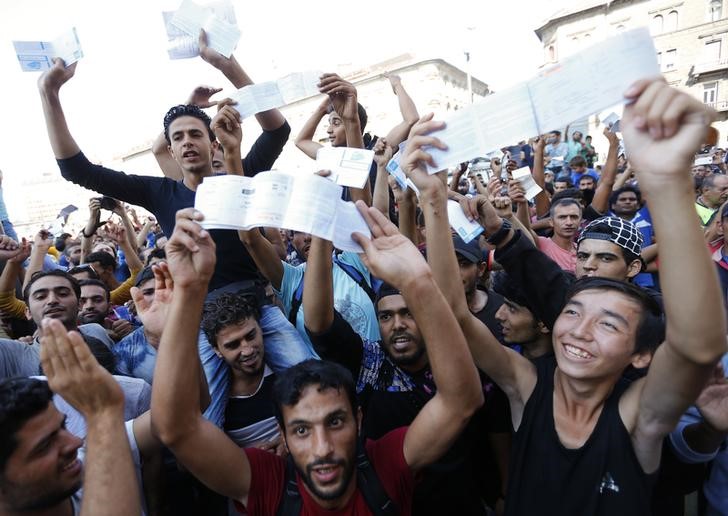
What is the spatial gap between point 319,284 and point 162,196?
1.37 meters

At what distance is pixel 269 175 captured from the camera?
4.71 feet

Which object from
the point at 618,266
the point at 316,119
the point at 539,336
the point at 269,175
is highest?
the point at 316,119

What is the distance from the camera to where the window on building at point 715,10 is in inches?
1179

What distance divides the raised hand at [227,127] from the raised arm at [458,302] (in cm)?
102

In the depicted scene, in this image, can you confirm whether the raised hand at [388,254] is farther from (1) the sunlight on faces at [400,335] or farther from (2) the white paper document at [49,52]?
(2) the white paper document at [49,52]

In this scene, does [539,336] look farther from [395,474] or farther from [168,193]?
[168,193]

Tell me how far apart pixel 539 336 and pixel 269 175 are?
1.72 metres

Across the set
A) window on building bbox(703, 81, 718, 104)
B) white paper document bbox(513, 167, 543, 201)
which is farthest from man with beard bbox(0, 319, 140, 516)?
window on building bbox(703, 81, 718, 104)

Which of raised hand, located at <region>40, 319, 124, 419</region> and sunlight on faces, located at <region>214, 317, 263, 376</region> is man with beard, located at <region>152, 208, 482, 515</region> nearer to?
raised hand, located at <region>40, 319, 124, 419</region>

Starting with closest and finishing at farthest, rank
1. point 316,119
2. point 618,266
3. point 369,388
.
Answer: point 369,388 → point 618,266 → point 316,119

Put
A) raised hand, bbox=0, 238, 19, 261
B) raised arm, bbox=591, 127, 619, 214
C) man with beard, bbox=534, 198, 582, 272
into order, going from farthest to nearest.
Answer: raised arm, bbox=591, 127, 619, 214 → man with beard, bbox=534, 198, 582, 272 → raised hand, bbox=0, 238, 19, 261

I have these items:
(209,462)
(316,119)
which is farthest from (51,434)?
(316,119)

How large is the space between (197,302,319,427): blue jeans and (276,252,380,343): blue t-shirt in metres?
0.14

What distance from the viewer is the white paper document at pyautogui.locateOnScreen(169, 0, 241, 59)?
227 centimetres
